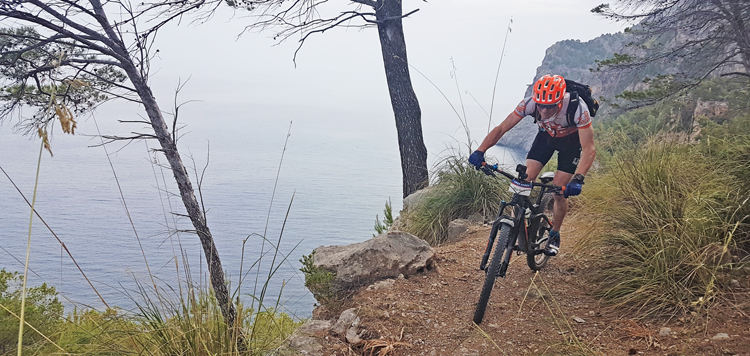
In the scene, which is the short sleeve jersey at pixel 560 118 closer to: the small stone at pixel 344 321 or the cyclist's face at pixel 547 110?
the cyclist's face at pixel 547 110

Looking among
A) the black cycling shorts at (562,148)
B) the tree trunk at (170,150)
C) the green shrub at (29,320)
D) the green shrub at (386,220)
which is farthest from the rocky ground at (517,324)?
the green shrub at (29,320)

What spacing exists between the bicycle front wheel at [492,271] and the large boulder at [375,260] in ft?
4.26

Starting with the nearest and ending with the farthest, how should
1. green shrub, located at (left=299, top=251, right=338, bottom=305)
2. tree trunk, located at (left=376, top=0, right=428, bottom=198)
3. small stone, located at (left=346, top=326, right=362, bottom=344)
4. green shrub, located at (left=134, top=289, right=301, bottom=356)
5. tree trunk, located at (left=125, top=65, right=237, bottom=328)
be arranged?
green shrub, located at (left=134, top=289, right=301, bottom=356), small stone, located at (left=346, top=326, right=362, bottom=344), green shrub, located at (left=299, top=251, right=338, bottom=305), tree trunk, located at (left=125, top=65, right=237, bottom=328), tree trunk, located at (left=376, top=0, right=428, bottom=198)

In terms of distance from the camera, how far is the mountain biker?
397cm

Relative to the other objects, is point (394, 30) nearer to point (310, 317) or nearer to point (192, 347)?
point (310, 317)

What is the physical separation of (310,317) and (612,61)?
10508 mm

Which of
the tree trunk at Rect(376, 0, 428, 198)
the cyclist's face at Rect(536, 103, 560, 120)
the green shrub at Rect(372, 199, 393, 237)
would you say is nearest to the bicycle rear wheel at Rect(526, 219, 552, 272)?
the cyclist's face at Rect(536, 103, 560, 120)

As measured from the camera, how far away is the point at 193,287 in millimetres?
3027

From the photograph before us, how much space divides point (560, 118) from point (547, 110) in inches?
8.2

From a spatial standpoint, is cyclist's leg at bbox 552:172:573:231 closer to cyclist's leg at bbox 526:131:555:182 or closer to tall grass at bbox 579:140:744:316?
cyclist's leg at bbox 526:131:555:182

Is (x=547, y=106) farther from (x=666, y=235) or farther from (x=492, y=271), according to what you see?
(x=666, y=235)

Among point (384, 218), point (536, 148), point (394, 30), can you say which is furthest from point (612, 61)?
point (536, 148)

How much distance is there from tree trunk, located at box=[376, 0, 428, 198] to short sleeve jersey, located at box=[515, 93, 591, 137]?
5.05 m

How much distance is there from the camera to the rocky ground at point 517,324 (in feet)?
11.4
